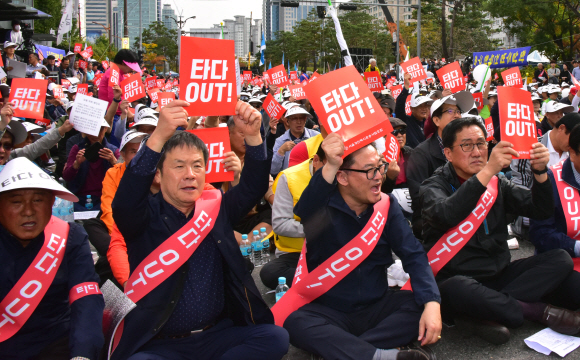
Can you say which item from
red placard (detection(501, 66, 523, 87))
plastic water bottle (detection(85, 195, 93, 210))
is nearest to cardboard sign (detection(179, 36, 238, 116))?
plastic water bottle (detection(85, 195, 93, 210))

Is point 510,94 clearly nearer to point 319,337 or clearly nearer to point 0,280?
point 319,337

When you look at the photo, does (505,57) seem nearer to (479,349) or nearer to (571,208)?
→ (571,208)

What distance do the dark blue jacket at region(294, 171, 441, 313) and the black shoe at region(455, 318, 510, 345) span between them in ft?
2.05

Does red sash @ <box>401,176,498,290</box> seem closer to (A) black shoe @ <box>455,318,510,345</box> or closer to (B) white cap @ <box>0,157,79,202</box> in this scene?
(A) black shoe @ <box>455,318,510,345</box>

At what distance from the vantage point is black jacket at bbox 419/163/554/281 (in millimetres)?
3566

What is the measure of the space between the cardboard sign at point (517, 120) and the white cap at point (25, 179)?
2773 millimetres

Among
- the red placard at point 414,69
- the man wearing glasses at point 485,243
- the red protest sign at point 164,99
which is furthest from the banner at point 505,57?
the man wearing glasses at point 485,243

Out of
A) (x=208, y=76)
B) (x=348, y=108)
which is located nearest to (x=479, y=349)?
(x=348, y=108)

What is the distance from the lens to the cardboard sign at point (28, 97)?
6.84 meters

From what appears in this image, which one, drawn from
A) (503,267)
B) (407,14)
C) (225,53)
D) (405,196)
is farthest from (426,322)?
(407,14)

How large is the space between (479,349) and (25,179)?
9.81 feet

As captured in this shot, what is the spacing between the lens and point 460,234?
11.8 feet

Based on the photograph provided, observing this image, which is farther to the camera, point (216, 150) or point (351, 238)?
point (216, 150)

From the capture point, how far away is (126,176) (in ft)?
8.71
